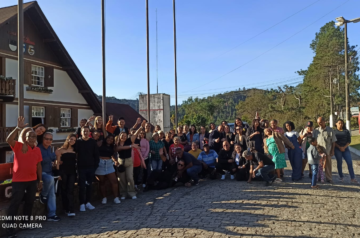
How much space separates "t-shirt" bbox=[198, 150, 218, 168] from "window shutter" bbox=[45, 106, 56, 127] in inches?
468

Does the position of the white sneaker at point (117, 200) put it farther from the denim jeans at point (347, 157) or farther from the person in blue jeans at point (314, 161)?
the denim jeans at point (347, 157)

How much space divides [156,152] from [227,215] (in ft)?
11.5

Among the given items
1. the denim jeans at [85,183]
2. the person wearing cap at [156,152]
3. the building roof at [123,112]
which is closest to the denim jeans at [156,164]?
the person wearing cap at [156,152]

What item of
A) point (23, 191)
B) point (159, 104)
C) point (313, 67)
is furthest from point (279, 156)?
point (313, 67)

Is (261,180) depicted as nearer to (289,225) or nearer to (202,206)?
(202,206)

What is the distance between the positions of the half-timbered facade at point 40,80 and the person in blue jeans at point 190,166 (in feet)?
33.6

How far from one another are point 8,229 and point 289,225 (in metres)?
4.90

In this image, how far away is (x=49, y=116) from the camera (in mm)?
17578

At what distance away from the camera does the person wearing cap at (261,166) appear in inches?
324

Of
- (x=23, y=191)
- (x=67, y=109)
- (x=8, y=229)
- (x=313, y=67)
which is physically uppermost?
(x=313, y=67)

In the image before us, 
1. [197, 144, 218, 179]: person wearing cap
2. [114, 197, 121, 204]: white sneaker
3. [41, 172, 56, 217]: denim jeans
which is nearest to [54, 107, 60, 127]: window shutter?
[197, 144, 218, 179]: person wearing cap

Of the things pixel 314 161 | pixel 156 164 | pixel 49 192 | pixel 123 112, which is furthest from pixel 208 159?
pixel 123 112

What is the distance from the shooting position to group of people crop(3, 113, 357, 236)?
18.1 ft

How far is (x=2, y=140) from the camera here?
14141 millimetres
